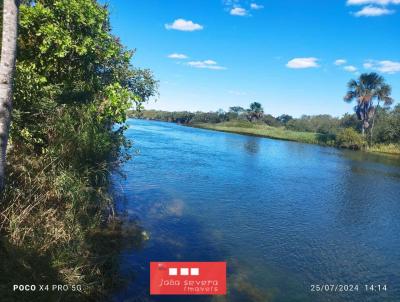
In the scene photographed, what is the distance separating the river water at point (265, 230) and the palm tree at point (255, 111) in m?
97.8

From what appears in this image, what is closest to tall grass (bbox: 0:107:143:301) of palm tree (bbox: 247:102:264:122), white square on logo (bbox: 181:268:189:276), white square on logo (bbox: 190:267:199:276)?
white square on logo (bbox: 181:268:189:276)

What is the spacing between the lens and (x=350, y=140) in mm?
65625

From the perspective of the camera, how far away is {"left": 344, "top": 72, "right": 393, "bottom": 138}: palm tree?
219 ft

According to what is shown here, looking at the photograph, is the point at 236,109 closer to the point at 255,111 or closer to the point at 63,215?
the point at 255,111

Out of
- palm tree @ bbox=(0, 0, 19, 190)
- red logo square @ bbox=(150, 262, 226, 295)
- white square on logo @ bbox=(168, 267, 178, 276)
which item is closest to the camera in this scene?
palm tree @ bbox=(0, 0, 19, 190)

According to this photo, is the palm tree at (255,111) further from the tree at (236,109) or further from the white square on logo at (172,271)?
the white square on logo at (172,271)

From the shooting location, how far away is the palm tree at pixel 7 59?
6.67 meters

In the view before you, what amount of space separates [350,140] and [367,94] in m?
11.2

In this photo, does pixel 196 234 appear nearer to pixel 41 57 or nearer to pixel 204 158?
pixel 41 57

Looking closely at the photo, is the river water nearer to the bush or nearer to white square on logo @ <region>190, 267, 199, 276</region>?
white square on logo @ <region>190, 267, 199, 276</region>

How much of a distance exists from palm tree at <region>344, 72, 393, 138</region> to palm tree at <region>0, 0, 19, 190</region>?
239 ft

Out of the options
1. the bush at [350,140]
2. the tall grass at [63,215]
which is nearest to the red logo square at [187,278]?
the tall grass at [63,215]

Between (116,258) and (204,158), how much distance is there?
25.8 m

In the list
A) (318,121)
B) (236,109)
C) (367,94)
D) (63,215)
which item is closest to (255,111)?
(318,121)
